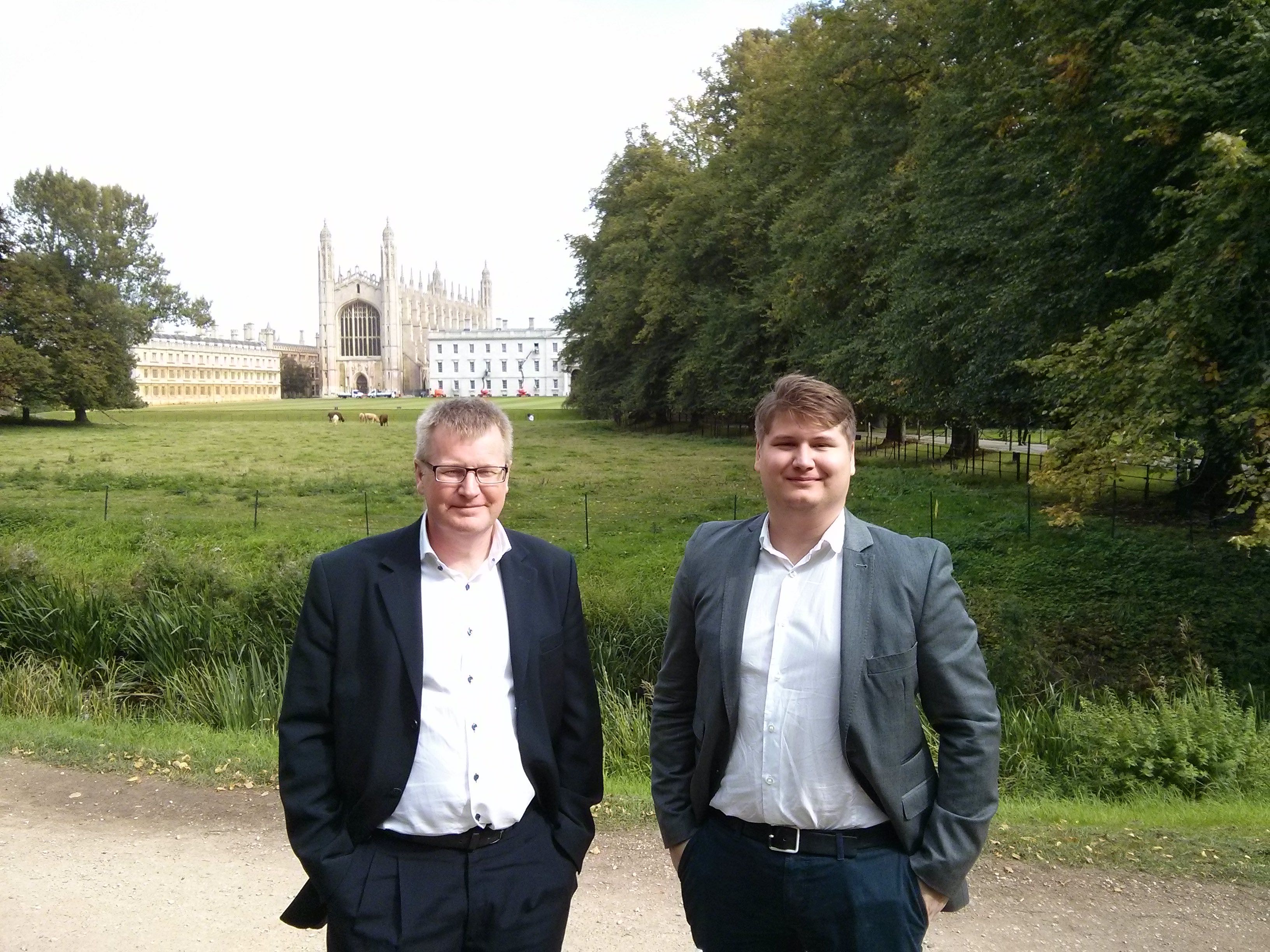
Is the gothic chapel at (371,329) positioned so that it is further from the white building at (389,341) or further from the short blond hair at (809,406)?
the short blond hair at (809,406)

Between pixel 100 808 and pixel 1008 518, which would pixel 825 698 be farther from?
pixel 1008 518

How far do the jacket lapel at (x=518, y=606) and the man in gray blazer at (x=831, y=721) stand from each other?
38cm

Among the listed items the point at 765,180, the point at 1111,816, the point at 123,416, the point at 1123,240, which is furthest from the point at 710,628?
the point at 123,416

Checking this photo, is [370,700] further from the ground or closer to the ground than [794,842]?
further from the ground

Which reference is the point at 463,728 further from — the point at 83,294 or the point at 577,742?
the point at 83,294

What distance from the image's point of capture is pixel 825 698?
6.93ft

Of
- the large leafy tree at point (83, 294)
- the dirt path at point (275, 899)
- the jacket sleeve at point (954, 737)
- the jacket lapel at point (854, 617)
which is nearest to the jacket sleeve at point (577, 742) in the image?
the jacket lapel at point (854, 617)

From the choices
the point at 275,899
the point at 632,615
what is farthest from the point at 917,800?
the point at 632,615

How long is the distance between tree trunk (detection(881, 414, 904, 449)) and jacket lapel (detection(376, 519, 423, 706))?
22888 millimetres

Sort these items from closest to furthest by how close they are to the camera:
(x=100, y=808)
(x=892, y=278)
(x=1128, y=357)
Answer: (x=100, y=808)
(x=1128, y=357)
(x=892, y=278)

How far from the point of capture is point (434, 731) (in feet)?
7.20

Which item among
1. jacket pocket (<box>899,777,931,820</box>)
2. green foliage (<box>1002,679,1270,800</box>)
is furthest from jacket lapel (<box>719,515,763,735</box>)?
green foliage (<box>1002,679,1270,800</box>)

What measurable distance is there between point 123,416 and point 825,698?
154 ft

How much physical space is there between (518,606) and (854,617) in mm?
697
